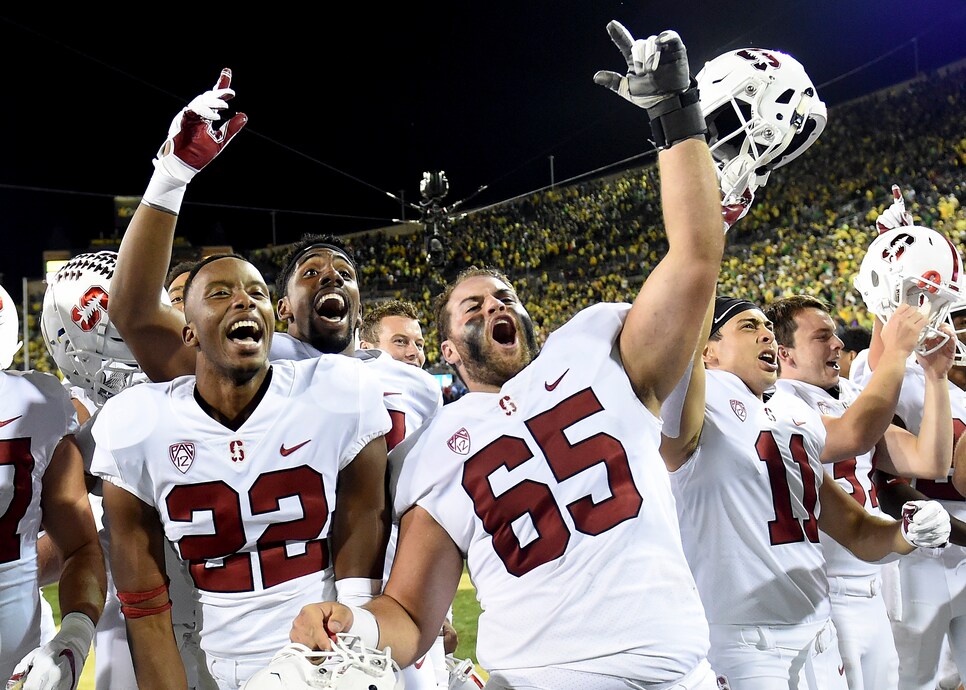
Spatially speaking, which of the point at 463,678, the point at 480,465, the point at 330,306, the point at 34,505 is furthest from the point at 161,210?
the point at 463,678

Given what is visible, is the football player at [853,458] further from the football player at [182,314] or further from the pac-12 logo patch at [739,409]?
the football player at [182,314]

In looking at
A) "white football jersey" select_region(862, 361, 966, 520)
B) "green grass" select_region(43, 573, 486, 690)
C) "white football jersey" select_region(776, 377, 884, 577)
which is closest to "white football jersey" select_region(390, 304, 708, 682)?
"white football jersey" select_region(776, 377, 884, 577)

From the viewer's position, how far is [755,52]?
9.80 feet

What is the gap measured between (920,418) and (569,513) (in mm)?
3238

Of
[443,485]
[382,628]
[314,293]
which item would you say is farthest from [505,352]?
[314,293]

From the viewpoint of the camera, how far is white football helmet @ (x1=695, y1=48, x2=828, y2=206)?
2.67 m

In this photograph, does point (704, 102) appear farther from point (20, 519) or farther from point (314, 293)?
point (20, 519)

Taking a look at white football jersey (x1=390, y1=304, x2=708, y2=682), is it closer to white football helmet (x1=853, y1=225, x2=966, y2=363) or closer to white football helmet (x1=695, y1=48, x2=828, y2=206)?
white football helmet (x1=695, y1=48, x2=828, y2=206)

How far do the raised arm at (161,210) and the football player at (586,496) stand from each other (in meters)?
0.97

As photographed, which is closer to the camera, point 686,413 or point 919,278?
point 686,413

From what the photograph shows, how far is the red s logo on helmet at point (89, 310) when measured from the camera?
126 inches

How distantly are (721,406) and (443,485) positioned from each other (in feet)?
4.33

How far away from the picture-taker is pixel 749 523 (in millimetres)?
2928

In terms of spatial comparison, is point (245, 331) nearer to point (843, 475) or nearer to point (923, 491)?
point (843, 475)
